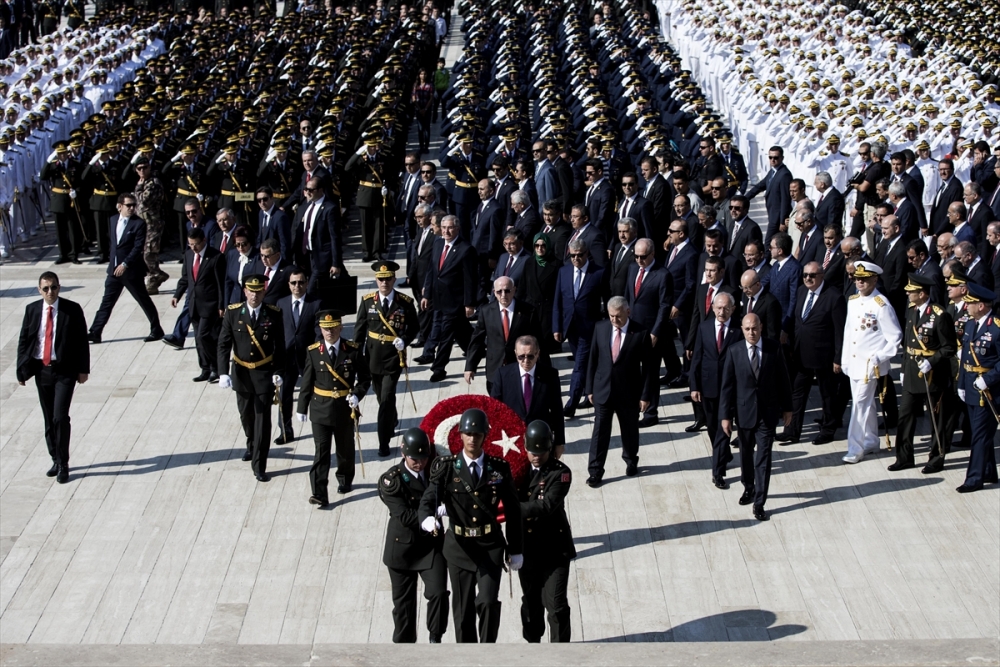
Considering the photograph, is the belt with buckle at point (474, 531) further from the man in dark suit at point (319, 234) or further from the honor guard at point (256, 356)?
the man in dark suit at point (319, 234)

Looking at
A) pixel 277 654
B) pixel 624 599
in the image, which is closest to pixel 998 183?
A: pixel 624 599

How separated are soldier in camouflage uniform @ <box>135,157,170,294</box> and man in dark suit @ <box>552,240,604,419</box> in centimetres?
625

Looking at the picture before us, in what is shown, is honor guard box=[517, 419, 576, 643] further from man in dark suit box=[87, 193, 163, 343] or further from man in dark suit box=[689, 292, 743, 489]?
man in dark suit box=[87, 193, 163, 343]

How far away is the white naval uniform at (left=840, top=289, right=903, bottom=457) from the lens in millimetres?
11859

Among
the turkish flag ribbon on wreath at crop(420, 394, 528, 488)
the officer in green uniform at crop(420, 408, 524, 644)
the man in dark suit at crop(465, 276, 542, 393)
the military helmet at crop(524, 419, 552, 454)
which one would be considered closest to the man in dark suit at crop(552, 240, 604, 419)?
the man in dark suit at crop(465, 276, 542, 393)

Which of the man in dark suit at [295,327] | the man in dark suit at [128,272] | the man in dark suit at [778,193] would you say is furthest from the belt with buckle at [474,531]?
the man in dark suit at [778,193]

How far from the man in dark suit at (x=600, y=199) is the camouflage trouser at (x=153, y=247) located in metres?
5.26

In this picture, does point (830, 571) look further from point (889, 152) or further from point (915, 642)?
point (889, 152)

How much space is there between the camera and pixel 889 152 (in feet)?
67.2

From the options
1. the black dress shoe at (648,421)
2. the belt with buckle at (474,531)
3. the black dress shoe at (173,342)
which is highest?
the belt with buckle at (474,531)

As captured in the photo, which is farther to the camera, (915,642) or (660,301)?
(660,301)

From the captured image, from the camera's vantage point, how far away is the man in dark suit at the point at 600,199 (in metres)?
16.2

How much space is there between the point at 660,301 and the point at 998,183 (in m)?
6.61

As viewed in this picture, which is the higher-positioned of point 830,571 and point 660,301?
point 660,301
